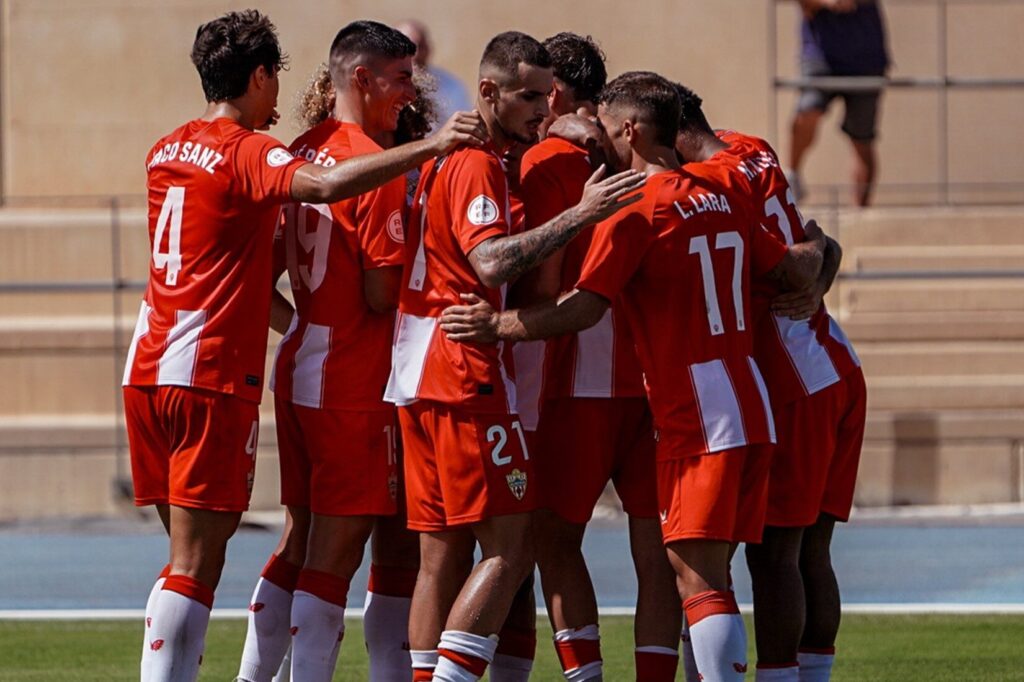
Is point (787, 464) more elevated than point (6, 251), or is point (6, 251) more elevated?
point (6, 251)

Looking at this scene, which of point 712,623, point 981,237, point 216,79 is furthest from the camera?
point 981,237

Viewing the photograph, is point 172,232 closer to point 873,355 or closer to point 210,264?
point 210,264

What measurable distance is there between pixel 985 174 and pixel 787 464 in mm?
10437

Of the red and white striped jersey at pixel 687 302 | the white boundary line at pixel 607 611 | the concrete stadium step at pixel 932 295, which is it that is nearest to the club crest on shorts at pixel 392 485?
the red and white striped jersey at pixel 687 302

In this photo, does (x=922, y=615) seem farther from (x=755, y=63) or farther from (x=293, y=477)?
(x=755, y=63)

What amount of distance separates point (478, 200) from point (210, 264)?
37.0 inches

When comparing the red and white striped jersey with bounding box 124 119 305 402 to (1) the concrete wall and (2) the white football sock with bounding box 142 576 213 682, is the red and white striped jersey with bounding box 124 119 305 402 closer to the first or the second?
(2) the white football sock with bounding box 142 576 213 682

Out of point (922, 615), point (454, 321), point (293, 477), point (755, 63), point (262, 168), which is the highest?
point (755, 63)

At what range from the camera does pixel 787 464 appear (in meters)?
6.69

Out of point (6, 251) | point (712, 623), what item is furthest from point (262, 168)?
point (6, 251)

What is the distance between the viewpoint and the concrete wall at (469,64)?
16.5 metres

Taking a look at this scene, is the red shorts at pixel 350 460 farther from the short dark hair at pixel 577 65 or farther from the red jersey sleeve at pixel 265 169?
the short dark hair at pixel 577 65

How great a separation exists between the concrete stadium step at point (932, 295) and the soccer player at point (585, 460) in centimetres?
821

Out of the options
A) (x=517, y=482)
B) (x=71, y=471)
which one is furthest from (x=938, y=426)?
(x=517, y=482)
